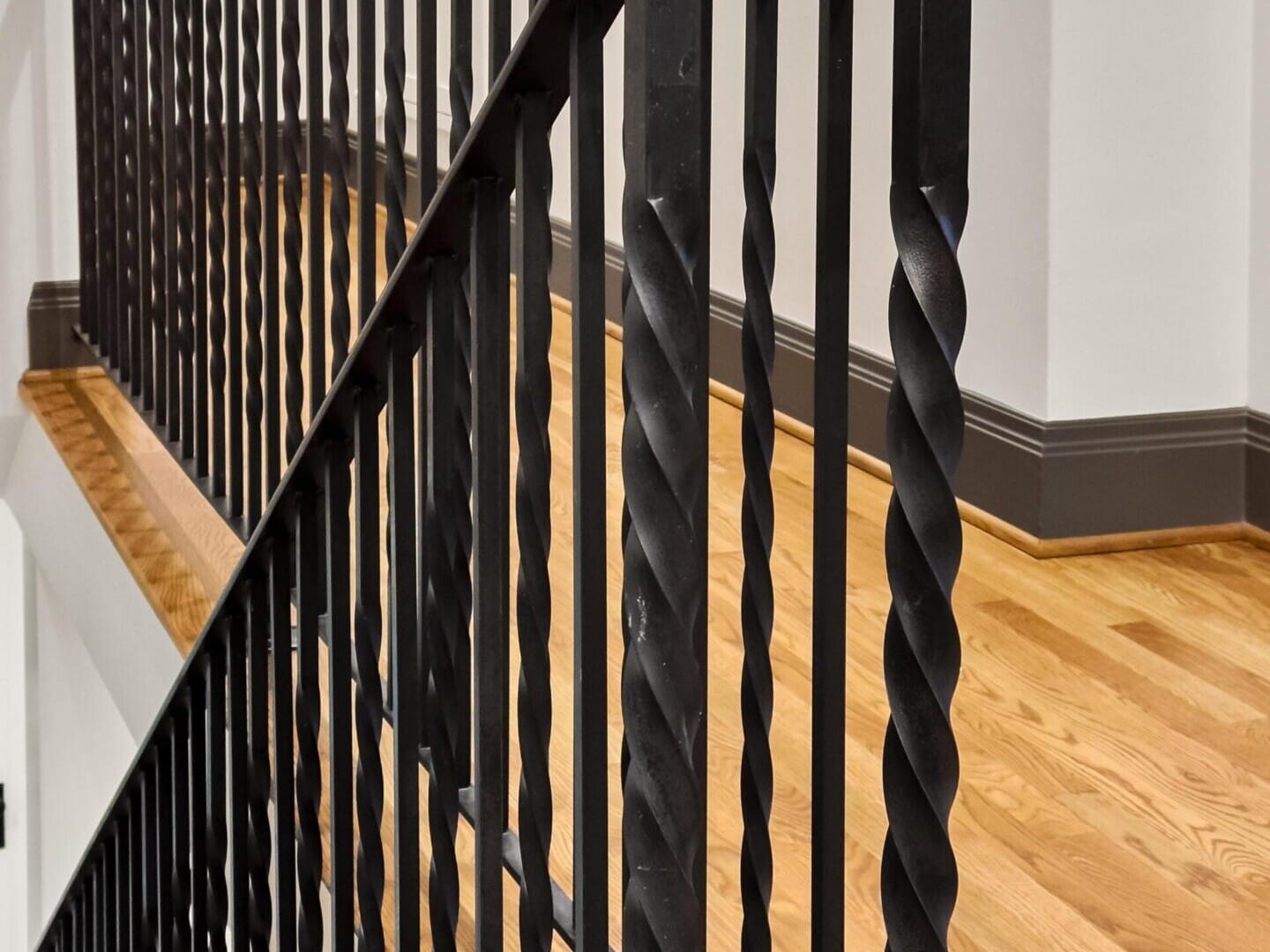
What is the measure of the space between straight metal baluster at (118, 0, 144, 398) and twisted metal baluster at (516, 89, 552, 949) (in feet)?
6.94

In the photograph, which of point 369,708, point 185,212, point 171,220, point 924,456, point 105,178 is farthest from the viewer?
point 105,178

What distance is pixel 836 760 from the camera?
3.04ft

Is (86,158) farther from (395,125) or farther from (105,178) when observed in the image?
(395,125)

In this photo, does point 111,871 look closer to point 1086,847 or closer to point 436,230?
point 1086,847

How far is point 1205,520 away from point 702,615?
1861 millimetres

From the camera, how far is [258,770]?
177 centimetres

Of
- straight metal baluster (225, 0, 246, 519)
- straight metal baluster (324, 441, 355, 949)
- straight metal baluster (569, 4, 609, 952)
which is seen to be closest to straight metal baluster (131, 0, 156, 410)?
straight metal baluster (225, 0, 246, 519)

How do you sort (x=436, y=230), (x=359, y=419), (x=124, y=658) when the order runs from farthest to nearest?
(x=124, y=658) < (x=359, y=419) < (x=436, y=230)

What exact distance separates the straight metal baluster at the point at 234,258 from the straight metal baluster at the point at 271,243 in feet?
0.36

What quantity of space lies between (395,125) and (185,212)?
108 centimetres

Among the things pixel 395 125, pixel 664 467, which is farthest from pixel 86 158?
pixel 664 467

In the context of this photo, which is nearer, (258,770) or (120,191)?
(258,770)

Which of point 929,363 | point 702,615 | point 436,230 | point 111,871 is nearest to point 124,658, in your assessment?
point 111,871

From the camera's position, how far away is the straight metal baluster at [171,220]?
9.14 feet
